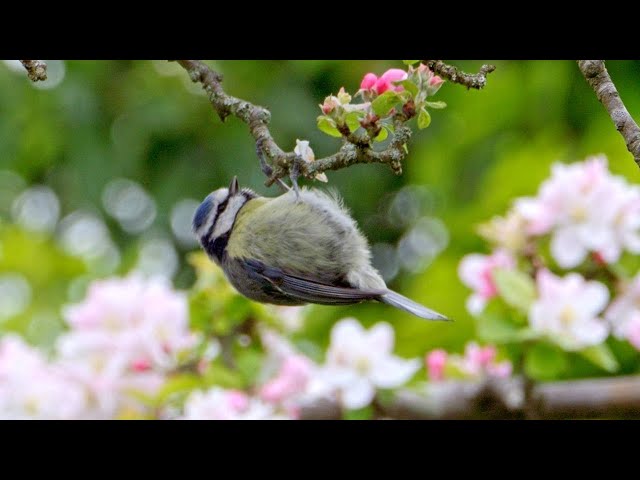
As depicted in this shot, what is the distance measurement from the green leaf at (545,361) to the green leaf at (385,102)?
1141 millimetres

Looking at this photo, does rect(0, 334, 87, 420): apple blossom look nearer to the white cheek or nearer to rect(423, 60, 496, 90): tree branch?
the white cheek

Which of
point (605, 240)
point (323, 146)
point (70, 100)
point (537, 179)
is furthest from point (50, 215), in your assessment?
point (605, 240)

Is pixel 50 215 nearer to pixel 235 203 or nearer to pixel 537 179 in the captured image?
pixel 537 179

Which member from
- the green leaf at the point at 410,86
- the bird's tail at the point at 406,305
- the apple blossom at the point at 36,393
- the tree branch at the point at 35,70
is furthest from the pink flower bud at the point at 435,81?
the apple blossom at the point at 36,393

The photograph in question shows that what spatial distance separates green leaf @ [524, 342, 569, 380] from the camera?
92.0 inches

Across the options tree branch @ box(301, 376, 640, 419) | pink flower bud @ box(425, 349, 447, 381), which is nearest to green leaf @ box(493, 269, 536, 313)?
tree branch @ box(301, 376, 640, 419)

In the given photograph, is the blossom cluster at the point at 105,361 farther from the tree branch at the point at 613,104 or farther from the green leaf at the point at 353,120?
the tree branch at the point at 613,104

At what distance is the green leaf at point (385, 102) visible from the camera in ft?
4.69

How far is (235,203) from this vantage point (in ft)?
7.54

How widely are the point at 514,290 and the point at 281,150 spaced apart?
117 cm

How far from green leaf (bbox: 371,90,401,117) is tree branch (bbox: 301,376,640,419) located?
1254mm

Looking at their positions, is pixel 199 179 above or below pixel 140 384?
above

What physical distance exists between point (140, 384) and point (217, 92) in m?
1.34

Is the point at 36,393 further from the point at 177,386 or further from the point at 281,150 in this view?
the point at 281,150
